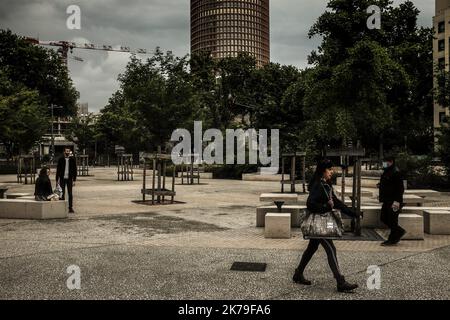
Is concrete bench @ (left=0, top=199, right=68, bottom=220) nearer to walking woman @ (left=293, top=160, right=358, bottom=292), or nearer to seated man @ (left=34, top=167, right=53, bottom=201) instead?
seated man @ (left=34, top=167, right=53, bottom=201)

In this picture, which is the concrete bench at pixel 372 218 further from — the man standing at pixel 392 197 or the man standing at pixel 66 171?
the man standing at pixel 66 171

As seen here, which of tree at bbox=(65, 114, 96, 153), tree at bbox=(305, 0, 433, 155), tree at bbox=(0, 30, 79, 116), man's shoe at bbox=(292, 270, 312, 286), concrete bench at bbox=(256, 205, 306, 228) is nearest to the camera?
man's shoe at bbox=(292, 270, 312, 286)

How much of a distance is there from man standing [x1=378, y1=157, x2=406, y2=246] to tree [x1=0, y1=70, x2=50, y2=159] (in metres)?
24.8

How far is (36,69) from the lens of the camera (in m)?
55.3

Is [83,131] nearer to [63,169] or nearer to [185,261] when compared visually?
[63,169]

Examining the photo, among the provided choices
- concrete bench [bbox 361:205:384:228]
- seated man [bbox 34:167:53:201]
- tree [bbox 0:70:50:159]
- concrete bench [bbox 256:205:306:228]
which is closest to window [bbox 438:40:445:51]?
tree [bbox 0:70:50:159]

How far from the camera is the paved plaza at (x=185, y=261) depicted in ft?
19.3

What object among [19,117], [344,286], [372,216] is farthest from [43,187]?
[19,117]

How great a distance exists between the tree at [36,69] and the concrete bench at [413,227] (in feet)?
153

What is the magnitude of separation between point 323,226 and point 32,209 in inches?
360

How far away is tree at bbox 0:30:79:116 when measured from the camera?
5244 centimetres

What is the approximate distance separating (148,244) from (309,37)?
1681 centimetres
